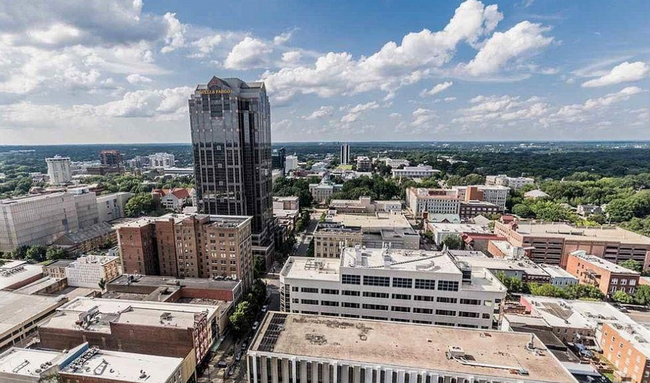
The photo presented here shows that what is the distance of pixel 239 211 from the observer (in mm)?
100312

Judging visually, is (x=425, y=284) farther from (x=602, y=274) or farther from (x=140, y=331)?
(x=602, y=274)

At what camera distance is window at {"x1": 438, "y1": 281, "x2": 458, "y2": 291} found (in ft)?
168

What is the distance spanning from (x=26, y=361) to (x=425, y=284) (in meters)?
60.6

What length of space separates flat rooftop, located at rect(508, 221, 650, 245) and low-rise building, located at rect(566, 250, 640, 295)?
9.81 meters

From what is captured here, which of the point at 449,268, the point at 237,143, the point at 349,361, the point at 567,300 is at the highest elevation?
the point at 237,143

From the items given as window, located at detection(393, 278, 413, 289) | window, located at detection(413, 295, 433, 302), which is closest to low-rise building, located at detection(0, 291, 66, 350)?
window, located at detection(393, 278, 413, 289)

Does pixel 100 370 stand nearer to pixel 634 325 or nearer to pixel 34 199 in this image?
pixel 634 325

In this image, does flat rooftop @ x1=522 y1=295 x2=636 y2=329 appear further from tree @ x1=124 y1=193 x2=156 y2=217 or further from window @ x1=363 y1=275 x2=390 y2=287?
tree @ x1=124 y1=193 x2=156 y2=217

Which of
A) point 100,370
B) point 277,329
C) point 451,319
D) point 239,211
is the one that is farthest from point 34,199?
point 451,319

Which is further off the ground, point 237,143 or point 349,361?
point 237,143

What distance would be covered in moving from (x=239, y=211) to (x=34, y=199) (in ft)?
258

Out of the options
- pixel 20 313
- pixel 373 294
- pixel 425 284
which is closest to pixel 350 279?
pixel 373 294

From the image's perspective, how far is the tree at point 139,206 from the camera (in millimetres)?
154375

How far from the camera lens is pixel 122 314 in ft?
179
